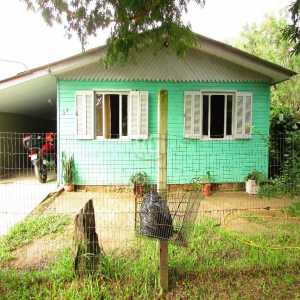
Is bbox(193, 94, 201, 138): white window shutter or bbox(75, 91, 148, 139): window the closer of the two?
bbox(75, 91, 148, 139): window

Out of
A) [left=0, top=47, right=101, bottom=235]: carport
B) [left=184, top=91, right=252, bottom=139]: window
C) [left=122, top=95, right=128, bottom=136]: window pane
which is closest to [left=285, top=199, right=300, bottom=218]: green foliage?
[left=184, top=91, right=252, bottom=139]: window

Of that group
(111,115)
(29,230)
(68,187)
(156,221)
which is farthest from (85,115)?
(156,221)

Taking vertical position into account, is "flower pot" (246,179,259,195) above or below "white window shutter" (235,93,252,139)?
below

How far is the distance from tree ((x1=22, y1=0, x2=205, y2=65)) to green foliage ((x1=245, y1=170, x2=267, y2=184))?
4.60 meters

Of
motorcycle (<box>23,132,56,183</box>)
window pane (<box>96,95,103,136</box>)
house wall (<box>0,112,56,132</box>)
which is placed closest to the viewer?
window pane (<box>96,95,103,136</box>)

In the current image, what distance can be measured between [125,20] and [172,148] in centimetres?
437

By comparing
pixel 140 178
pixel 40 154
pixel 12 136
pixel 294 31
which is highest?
pixel 294 31

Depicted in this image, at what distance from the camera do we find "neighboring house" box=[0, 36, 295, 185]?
8242 mm

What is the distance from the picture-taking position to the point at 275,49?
67.2 feet

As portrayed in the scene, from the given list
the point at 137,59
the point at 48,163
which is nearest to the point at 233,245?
the point at 137,59

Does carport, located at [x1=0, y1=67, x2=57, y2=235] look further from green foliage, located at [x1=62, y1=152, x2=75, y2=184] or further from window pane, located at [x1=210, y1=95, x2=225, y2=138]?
window pane, located at [x1=210, y1=95, x2=225, y2=138]

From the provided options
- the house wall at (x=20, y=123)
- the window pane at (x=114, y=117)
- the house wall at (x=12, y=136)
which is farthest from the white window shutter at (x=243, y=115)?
the house wall at (x=20, y=123)

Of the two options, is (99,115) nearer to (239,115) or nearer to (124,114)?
(124,114)

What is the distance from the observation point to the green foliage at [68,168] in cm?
817
